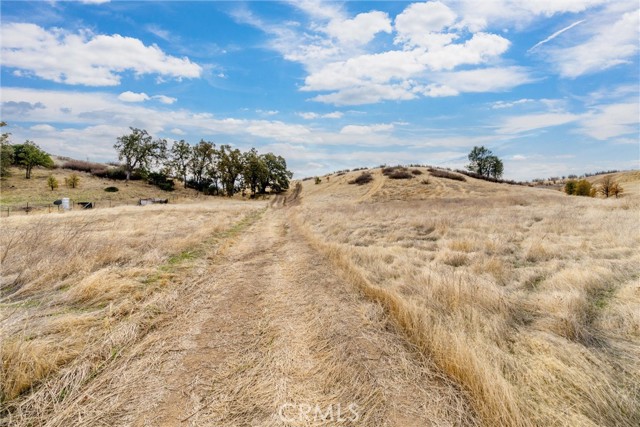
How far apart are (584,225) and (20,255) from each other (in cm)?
1986

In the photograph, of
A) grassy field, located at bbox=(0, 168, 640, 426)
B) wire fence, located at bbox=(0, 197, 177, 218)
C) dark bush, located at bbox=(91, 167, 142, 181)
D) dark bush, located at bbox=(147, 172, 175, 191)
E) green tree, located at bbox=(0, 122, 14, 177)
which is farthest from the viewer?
dark bush, located at bbox=(147, 172, 175, 191)

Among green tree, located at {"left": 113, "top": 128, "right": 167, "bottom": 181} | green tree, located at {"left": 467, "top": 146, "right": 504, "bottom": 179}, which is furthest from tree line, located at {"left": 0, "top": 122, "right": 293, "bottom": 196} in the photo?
green tree, located at {"left": 467, "top": 146, "right": 504, "bottom": 179}

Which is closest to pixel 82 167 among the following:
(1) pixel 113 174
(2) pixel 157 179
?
(1) pixel 113 174

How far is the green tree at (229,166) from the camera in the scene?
67.2 m

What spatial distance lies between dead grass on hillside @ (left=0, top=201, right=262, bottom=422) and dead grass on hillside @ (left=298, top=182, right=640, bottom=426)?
4345mm

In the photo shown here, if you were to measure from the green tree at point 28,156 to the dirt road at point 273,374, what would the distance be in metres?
68.6

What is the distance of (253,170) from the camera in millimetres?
68875

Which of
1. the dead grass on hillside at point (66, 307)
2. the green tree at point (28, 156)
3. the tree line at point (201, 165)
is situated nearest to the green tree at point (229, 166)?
the tree line at point (201, 165)

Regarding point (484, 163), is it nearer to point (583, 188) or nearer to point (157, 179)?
point (583, 188)

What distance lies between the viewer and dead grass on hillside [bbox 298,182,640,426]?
2.81 metres

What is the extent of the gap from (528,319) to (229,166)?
6866 centimetres

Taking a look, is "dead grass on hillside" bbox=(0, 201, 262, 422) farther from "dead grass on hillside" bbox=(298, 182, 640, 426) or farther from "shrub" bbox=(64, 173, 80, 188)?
"shrub" bbox=(64, 173, 80, 188)

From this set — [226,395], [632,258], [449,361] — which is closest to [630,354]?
[449,361]

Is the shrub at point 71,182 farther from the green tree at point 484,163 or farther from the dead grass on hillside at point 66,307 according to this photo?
the green tree at point 484,163
